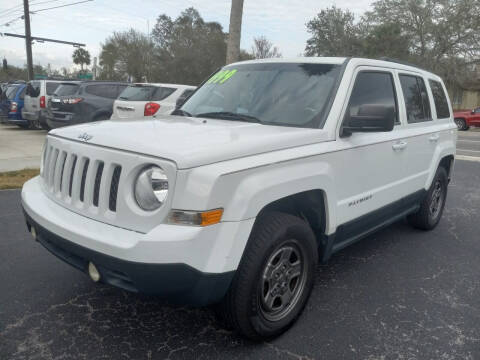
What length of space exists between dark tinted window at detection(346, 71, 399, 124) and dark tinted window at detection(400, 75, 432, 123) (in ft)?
1.03

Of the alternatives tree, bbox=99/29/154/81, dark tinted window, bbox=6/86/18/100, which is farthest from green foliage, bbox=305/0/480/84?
dark tinted window, bbox=6/86/18/100

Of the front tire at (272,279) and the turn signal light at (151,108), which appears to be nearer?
the front tire at (272,279)

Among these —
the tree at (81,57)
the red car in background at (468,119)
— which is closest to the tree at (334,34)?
the red car in background at (468,119)

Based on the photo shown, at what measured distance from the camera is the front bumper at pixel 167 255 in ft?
7.06

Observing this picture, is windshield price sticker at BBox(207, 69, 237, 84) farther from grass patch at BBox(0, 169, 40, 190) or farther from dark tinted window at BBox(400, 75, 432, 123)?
grass patch at BBox(0, 169, 40, 190)

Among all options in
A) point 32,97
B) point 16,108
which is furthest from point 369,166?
point 16,108

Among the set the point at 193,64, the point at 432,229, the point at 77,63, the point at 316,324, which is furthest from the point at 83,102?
the point at 77,63

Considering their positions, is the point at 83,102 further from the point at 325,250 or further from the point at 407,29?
the point at 407,29

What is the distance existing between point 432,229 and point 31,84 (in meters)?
14.5

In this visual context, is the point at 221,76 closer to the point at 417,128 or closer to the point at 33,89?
the point at 417,128

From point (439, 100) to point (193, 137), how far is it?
3.63 meters

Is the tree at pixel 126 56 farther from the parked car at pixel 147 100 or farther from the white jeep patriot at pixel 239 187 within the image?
the white jeep patriot at pixel 239 187

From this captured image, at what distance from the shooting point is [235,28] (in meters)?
12.2

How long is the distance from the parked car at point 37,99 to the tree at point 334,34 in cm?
2913
